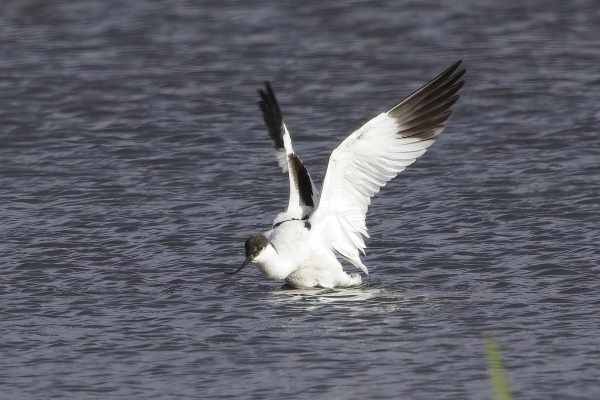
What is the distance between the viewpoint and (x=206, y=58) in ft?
48.0

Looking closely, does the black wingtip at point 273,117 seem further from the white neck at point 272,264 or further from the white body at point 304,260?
the white neck at point 272,264

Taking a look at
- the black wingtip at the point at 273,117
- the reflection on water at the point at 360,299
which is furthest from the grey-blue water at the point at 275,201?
the black wingtip at the point at 273,117

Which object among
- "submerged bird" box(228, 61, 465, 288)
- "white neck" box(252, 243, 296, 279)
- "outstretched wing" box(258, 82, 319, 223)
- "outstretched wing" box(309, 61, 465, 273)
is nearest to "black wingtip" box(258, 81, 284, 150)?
"outstretched wing" box(258, 82, 319, 223)

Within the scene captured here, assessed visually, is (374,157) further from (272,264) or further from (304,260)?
(272,264)

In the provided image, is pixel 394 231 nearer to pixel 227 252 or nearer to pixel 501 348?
pixel 227 252

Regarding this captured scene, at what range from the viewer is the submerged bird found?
853 centimetres

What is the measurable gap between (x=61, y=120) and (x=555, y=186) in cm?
458

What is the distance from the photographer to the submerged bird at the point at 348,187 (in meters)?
8.53

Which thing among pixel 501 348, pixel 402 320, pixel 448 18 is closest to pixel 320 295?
pixel 402 320

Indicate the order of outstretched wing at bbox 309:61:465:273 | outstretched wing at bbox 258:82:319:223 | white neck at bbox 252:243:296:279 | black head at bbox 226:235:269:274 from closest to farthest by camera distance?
black head at bbox 226:235:269:274 → white neck at bbox 252:243:296:279 → outstretched wing at bbox 309:61:465:273 → outstretched wing at bbox 258:82:319:223

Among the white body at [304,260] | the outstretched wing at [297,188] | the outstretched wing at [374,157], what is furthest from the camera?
the outstretched wing at [297,188]

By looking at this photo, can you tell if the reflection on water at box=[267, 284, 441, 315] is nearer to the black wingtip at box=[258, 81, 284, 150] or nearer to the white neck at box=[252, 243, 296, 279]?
the white neck at box=[252, 243, 296, 279]

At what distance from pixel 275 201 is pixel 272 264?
2.19 m

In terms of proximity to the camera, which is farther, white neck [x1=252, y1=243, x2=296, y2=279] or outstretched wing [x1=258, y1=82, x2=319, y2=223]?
outstretched wing [x1=258, y1=82, x2=319, y2=223]
